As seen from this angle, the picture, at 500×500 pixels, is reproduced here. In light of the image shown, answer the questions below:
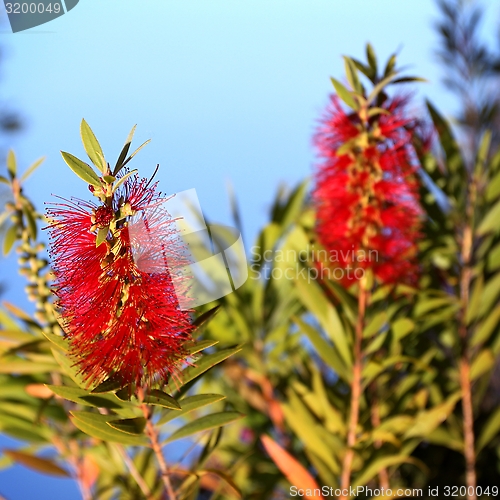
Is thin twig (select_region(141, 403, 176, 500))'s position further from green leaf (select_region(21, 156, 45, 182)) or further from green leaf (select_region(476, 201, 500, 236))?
green leaf (select_region(476, 201, 500, 236))

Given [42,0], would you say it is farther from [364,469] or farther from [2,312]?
[364,469]

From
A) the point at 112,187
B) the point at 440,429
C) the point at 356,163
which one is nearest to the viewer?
the point at 112,187

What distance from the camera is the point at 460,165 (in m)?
0.58

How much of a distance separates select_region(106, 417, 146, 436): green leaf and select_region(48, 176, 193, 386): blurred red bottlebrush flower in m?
0.02

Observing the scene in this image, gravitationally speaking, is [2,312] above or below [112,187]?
below

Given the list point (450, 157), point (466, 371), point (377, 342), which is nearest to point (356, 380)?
point (377, 342)

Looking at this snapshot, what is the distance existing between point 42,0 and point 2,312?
0.87 feet

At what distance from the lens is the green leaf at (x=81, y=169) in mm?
248

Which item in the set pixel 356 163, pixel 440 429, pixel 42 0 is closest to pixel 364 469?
pixel 440 429

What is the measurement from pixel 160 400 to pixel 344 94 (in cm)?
24

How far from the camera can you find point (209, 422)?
34cm

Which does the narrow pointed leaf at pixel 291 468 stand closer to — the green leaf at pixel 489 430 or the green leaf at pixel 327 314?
the green leaf at pixel 327 314

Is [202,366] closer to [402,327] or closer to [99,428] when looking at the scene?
[99,428]

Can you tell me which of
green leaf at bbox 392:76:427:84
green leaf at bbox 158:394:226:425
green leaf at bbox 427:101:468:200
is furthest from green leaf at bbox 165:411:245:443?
green leaf at bbox 427:101:468:200
